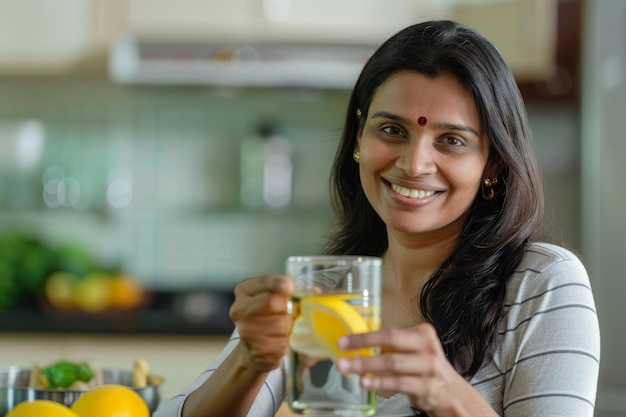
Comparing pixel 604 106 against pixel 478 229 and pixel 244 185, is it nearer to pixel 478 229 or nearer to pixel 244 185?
pixel 244 185

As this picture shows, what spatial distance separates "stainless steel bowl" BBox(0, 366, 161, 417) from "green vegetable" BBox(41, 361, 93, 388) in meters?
0.04

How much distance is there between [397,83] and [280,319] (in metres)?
0.52

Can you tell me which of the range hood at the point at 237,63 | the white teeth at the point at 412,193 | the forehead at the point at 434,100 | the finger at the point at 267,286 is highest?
the range hood at the point at 237,63

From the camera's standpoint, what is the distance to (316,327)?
101 cm

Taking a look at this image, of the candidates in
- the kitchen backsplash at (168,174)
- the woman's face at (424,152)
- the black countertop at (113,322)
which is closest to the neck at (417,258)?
the woman's face at (424,152)

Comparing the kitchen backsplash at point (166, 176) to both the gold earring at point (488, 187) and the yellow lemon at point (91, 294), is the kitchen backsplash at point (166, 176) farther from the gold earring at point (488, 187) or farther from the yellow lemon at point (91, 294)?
the gold earring at point (488, 187)

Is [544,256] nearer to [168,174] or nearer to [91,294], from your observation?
[91,294]

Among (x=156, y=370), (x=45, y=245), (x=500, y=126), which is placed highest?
(x=500, y=126)

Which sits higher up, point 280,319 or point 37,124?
point 37,124

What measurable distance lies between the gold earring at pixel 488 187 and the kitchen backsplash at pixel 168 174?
7.68 ft

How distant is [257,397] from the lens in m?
1.57

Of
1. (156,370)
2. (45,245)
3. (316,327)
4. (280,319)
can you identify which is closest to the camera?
(316,327)

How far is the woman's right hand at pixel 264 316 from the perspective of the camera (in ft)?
3.63

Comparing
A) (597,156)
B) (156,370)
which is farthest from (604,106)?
(156,370)
